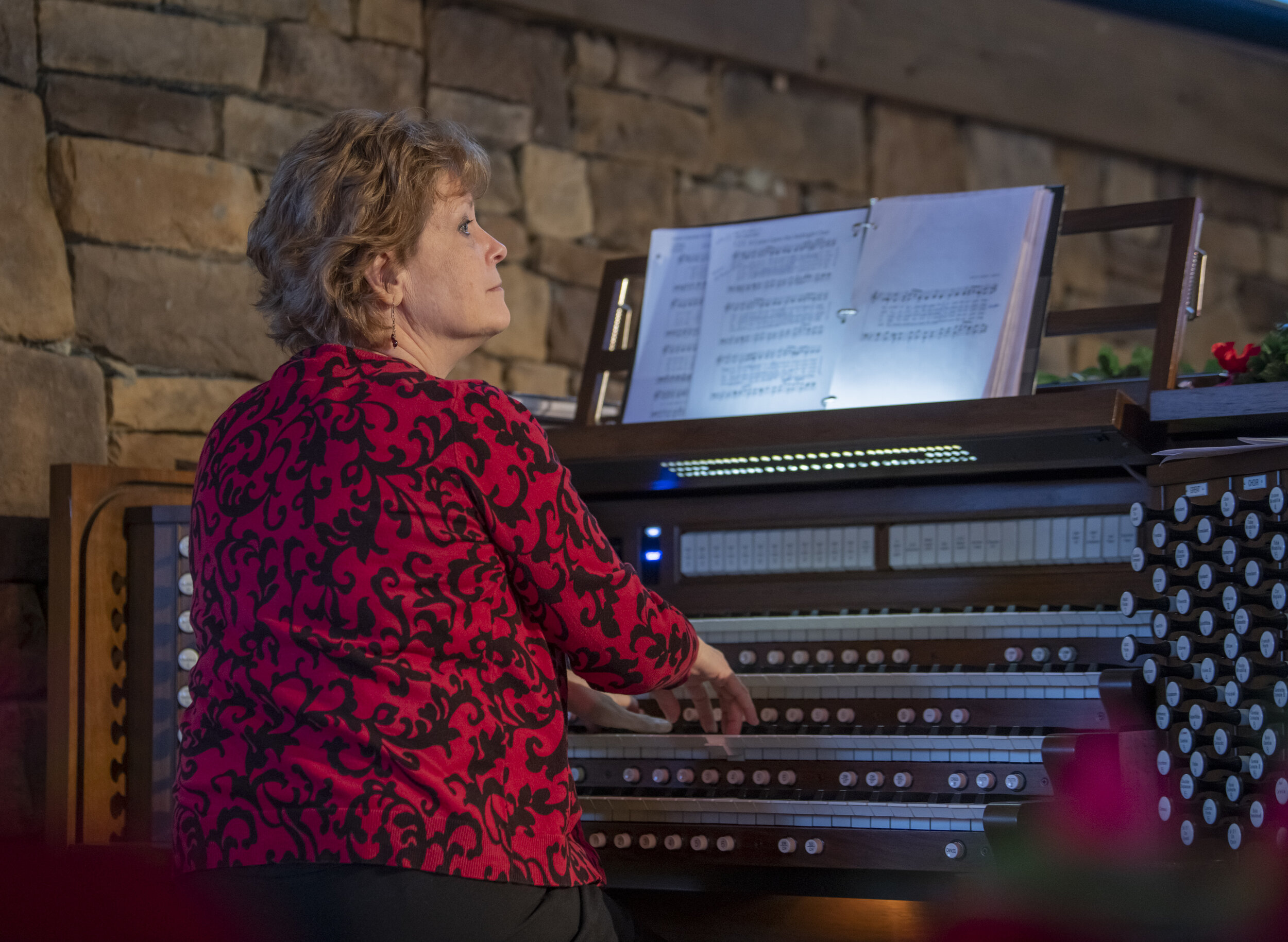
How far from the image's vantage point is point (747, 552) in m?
2.58

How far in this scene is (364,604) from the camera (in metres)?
1.55

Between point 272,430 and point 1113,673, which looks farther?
point 1113,673

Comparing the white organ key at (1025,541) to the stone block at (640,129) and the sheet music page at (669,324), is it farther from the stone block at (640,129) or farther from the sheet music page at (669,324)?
the stone block at (640,129)

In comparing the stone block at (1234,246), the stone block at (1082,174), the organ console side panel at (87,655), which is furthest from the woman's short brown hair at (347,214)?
the stone block at (1234,246)

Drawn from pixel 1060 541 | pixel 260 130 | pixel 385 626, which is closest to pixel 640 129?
pixel 260 130

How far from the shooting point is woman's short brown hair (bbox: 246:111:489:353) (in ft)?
5.82

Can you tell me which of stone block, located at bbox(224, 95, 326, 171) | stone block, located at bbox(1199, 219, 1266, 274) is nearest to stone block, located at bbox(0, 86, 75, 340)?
stone block, located at bbox(224, 95, 326, 171)

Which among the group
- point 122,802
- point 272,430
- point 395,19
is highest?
point 395,19

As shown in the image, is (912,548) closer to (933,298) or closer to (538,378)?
(933,298)

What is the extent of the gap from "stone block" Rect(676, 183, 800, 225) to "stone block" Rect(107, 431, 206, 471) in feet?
5.28

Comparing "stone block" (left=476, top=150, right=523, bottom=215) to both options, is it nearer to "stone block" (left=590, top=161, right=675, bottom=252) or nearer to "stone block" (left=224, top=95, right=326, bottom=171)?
"stone block" (left=590, top=161, right=675, bottom=252)

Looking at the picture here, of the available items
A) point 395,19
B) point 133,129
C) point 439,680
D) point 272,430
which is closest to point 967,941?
point 439,680

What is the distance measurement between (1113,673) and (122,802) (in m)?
1.60

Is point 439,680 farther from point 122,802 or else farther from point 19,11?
point 19,11
